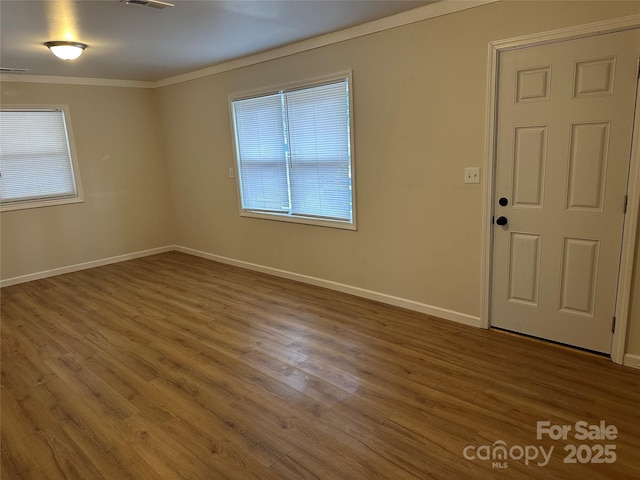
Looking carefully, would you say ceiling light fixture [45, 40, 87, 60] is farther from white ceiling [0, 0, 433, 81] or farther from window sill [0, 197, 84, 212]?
window sill [0, 197, 84, 212]

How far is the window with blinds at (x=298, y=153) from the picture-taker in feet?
13.2

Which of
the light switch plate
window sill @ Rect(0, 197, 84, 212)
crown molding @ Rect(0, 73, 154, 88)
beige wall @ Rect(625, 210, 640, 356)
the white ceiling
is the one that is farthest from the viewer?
window sill @ Rect(0, 197, 84, 212)

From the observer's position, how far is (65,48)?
3664 mm

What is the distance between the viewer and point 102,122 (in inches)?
227

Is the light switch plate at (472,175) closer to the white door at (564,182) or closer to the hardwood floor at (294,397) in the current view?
the white door at (564,182)

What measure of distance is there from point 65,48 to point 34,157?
7.31 feet

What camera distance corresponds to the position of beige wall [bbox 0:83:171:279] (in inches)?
207

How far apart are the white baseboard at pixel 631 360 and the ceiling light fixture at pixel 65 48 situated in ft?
16.5

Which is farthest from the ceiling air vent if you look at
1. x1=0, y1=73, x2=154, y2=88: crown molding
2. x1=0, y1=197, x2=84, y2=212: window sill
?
x1=0, y1=197, x2=84, y2=212: window sill

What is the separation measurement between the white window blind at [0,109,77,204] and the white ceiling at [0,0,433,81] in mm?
796

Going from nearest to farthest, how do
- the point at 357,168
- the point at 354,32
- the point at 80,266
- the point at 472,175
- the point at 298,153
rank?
the point at 472,175 < the point at 354,32 < the point at 357,168 < the point at 298,153 < the point at 80,266

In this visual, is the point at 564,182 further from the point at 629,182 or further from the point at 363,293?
the point at 363,293

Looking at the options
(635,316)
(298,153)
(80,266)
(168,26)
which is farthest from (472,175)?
(80,266)

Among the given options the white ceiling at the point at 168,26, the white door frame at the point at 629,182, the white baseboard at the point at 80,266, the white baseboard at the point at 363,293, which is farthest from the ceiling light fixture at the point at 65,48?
the white door frame at the point at 629,182
